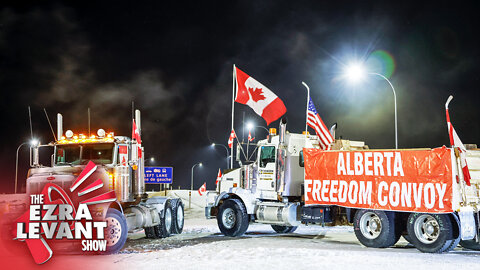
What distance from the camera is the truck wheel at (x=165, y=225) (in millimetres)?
19547

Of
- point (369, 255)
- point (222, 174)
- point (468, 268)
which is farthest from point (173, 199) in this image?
point (468, 268)

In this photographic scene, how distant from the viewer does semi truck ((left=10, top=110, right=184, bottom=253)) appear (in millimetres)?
15305

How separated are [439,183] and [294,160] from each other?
6176 millimetres

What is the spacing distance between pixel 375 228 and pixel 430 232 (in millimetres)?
1780

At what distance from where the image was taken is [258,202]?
19.9 m

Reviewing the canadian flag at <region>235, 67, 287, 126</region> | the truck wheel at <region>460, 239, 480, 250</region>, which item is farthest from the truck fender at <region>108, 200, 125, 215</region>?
the truck wheel at <region>460, 239, 480, 250</region>

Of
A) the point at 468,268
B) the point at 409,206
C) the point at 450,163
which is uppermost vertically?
the point at 450,163

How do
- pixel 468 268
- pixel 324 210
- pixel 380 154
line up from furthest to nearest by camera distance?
pixel 324 210 → pixel 380 154 → pixel 468 268

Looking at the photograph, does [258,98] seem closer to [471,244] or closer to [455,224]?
[471,244]

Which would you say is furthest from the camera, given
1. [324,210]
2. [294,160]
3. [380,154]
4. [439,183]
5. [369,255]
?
[294,160]

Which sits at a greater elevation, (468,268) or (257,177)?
(257,177)

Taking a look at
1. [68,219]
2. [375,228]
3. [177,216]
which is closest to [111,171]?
[68,219]

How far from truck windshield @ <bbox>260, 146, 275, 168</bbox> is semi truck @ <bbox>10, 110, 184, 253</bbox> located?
4.17 m

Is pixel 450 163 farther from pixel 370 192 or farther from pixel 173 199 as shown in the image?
pixel 173 199
